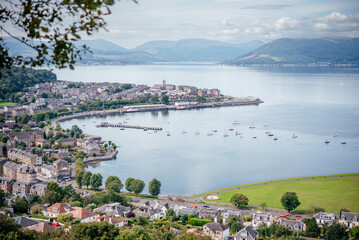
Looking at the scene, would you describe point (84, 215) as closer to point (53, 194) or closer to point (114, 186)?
point (53, 194)

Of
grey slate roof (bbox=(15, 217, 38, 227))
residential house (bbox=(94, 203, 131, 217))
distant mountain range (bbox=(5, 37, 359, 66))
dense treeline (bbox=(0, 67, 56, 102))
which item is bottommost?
residential house (bbox=(94, 203, 131, 217))

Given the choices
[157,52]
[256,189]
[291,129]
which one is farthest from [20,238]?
[157,52]

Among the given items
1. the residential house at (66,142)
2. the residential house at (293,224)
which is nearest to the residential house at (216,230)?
the residential house at (293,224)

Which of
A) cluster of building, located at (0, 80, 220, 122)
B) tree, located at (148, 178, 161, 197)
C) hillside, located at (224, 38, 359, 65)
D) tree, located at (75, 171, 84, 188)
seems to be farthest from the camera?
hillside, located at (224, 38, 359, 65)

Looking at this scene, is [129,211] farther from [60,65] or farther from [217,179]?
[60,65]

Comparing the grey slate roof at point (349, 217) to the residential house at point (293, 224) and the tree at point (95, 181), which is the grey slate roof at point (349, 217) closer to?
the residential house at point (293, 224)

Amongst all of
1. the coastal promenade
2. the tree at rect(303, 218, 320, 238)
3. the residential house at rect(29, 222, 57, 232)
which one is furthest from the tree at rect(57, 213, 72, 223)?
the coastal promenade

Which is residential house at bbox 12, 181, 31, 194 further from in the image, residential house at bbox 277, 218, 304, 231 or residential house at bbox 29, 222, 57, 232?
residential house at bbox 277, 218, 304, 231
